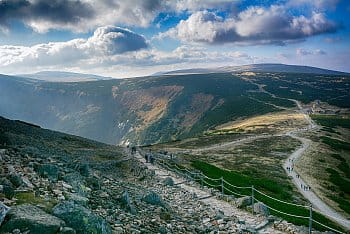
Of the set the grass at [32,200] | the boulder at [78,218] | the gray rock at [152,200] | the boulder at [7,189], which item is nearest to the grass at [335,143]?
the gray rock at [152,200]

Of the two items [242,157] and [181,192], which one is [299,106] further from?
[181,192]

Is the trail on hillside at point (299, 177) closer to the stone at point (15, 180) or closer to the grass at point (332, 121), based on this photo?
the grass at point (332, 121)

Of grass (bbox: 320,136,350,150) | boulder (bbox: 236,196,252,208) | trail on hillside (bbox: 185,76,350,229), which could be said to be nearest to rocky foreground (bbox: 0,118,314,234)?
boulder (bbox: 236,196,252,208)

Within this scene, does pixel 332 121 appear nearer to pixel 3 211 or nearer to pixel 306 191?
pixel 306 191

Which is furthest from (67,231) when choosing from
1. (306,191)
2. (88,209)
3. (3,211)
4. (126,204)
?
(306,191)

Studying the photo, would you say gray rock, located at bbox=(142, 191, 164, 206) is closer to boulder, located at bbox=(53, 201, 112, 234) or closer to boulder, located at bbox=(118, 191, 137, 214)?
boulder, located at bbox=(118, 191, 137, 214)

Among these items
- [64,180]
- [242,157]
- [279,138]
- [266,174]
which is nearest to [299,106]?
[279,138]

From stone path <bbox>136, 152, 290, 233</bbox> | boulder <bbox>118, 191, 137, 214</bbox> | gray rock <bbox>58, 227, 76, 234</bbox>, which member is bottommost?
stone path <bbox>136, 152, 290, 233</bbox>
